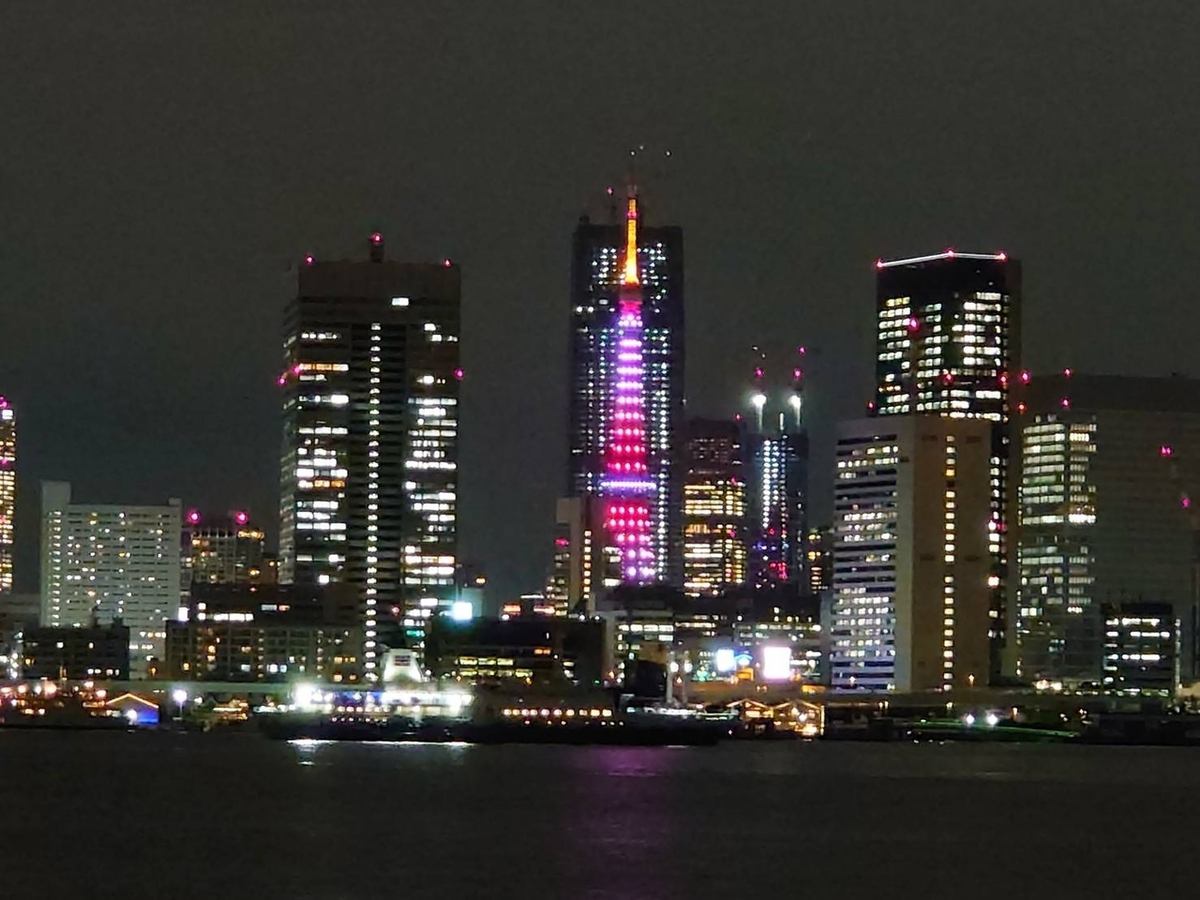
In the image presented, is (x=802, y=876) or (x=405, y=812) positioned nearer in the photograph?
(x=802, y=876)

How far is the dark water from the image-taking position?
259ft

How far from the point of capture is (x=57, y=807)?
111000mm

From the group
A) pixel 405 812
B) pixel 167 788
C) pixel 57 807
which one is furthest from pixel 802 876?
pixel 167 788

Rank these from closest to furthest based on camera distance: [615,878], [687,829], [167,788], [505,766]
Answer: [615,878] < [687,829] < [167,788] < [505,766]

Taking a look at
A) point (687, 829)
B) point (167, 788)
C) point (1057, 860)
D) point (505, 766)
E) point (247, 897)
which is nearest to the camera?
point (247, 897)

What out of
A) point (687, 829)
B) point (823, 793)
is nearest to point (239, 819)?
point (687, 829)

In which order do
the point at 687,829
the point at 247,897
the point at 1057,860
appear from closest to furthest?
the point at 247,897, the point at 1057,860, the point at 687,829

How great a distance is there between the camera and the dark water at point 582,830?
259ft

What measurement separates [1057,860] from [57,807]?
4391cm

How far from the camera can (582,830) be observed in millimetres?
98188

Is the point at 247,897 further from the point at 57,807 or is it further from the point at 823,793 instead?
the point at 823,793

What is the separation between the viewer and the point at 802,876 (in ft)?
270

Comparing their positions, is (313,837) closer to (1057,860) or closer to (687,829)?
(687,829)

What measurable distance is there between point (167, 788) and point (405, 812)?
24481mm
